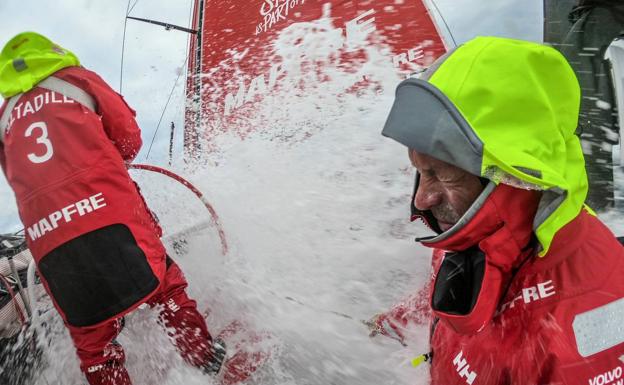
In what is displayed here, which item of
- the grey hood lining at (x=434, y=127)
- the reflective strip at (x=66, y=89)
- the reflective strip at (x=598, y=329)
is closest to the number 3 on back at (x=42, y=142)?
the reflective strip at (x=66, y=89)

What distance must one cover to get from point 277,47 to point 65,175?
2.56 m

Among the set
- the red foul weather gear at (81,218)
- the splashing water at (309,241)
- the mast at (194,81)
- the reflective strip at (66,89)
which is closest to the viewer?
the red foul weather gear at (81,218)

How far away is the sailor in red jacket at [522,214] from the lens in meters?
0.80

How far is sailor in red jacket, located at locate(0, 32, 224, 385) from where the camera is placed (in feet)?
5.91

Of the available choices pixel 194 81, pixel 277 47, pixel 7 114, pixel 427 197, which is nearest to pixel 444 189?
pixel 427 197

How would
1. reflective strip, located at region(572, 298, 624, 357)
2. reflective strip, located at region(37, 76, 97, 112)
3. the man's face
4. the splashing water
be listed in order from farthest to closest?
the splashing water < reflective strip, located at region(37, 76, 97, 112) < the man's face < reflective strip, located at region(572, 298, 624, 357)

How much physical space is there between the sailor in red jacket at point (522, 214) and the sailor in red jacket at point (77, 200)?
1386mm

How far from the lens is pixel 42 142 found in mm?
1828

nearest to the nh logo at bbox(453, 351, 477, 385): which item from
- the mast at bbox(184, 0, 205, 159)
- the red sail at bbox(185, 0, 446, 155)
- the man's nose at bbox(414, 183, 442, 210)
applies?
the man's nose at bbox(414, 183, 442, 210)

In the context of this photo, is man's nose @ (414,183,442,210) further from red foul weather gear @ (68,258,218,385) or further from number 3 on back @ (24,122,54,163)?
number 3 on back @ (24,122,54,163)

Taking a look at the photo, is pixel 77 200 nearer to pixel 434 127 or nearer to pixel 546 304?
pixel 434 127

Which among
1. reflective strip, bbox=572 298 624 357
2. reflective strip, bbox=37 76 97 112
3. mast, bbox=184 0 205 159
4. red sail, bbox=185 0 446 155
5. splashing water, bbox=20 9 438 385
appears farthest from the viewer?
mast, bbox=184 0 205 159

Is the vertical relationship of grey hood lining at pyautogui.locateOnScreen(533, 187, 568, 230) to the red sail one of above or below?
above

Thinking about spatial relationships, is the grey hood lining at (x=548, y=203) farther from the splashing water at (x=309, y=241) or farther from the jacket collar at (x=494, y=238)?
the splashing water at (x=309, y=241)
